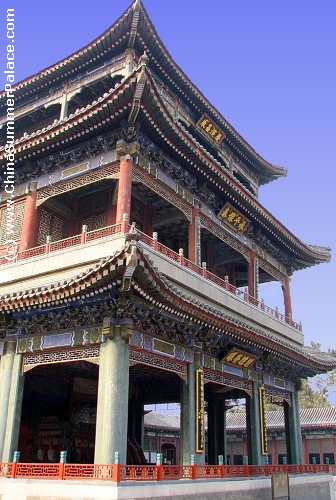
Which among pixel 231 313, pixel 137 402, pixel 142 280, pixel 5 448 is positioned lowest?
pixel 5 448

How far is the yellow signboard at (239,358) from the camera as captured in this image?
1638cm

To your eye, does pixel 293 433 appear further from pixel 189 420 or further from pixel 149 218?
pixel 149 218

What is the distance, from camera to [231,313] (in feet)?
60.4

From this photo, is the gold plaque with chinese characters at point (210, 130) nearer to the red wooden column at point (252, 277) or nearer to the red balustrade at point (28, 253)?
the red wooden column at point (252, 277)

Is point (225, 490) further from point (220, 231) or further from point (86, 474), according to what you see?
point (220, 231)

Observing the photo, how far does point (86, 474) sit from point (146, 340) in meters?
3.58

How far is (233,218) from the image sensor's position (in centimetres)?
2044

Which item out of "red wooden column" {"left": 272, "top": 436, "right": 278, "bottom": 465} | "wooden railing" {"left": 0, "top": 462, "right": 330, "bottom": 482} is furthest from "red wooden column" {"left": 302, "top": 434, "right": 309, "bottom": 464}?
"wooden railing" {"left": 0, "top": 462, "right": 330, "bottom": 482}

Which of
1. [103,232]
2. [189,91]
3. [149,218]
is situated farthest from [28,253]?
[189,91]

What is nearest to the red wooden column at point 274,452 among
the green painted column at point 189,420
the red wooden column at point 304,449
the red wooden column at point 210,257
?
the red wooden column at point 304,449

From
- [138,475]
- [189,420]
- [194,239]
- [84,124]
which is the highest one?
[84,124]

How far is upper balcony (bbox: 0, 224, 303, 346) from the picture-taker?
1427 centimetres

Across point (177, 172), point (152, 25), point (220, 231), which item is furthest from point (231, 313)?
point (152, 25)

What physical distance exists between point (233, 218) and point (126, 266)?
10.4 metres
